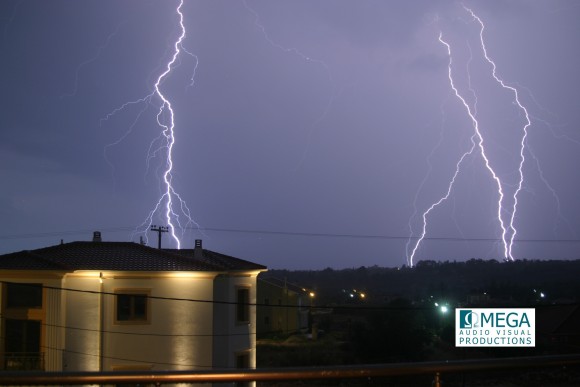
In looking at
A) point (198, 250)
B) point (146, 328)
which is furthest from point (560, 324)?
point (146, 328)

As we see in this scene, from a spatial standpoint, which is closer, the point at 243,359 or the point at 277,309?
the point at 243,359

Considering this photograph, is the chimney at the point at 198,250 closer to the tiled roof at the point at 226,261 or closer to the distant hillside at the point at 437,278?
the tiled roof at the point at 226,261

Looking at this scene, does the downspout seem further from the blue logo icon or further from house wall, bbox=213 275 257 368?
the blue logo icon

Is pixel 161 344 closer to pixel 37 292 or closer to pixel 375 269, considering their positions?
pixel 37 292

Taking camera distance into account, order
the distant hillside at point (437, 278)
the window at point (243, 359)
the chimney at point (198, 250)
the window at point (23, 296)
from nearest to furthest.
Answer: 1. the window at point (23, 296)
2. the window at point (243, 359)
3. the chimney at point (198, 250)
4. the distant hillside at point (437, 278)

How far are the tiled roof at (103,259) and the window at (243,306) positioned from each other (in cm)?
82

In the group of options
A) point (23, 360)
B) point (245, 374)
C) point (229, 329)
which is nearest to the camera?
point (245, 374)

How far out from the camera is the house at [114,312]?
16984 millimetres

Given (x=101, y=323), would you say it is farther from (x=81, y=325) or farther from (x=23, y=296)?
(x=23, y=296)

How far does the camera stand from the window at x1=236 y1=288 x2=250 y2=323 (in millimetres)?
19894

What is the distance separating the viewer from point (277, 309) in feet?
130

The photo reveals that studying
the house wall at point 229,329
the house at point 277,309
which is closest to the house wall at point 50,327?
the house wall at point 229,329

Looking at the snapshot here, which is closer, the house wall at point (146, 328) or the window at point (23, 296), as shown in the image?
the window at point (23, 296)
